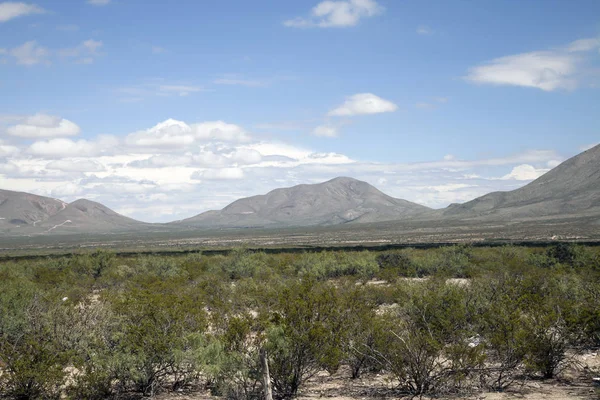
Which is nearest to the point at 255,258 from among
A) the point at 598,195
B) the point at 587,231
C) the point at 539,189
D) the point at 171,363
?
the point at 171,363

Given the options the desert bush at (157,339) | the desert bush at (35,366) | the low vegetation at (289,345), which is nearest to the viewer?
the desert bush at (35,366)

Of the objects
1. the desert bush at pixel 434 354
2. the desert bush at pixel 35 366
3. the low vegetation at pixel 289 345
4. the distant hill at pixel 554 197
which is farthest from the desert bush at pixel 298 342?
the distant hill at pixel 554 197

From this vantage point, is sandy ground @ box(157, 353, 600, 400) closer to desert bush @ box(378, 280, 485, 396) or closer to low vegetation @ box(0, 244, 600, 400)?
low vegetation @ box(0, 244, 600, 400)

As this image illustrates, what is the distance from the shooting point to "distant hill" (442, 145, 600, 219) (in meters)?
140

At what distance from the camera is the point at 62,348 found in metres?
14.6

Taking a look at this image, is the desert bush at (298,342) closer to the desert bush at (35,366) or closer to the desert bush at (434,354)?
the desert bush at (434,354)

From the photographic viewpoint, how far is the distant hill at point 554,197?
461 ft

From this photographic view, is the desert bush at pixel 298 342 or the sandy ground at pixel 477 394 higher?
the desert bush at pixel 298 342

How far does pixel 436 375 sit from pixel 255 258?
36766 millimetres

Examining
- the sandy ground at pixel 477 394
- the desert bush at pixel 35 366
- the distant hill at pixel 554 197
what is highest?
the distant hill at pixel 554 197

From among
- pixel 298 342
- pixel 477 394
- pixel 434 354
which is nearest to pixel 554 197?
pixel 477 394

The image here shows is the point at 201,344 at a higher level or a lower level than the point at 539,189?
lower

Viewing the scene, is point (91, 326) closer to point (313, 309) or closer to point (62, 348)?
point (62, 348)

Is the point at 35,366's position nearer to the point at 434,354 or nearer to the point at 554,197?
the point at 434,354
